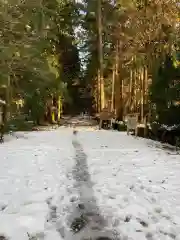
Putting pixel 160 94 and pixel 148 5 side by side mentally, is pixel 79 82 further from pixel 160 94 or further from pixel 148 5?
pixel 160 94

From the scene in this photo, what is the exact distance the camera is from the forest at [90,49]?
39.3 ft

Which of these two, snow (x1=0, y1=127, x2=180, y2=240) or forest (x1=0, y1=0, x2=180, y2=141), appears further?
forest (x1=0, y1=0, x2=180, y2=141)

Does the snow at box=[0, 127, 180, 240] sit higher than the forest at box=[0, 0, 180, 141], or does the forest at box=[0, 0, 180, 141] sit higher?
the forest at box=[0, 0, 180, 141]

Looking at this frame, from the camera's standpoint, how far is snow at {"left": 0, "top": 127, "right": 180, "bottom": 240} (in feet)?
17.2

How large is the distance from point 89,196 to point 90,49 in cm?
3139

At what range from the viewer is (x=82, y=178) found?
8586 millimetres

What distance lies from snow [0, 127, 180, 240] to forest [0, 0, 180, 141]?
12.7 ft

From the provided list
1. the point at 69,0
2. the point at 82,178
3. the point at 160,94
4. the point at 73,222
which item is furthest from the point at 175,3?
the point at 69,0

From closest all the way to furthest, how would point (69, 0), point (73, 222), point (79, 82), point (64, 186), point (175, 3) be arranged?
1. point (73, 222)
2. point (64, 186)
3. point (175, 3)
4. point (69, 0)
5. point (79, 82)

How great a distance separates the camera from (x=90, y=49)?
122ft

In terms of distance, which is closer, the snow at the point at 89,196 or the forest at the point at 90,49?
the snow at the point at 89,196

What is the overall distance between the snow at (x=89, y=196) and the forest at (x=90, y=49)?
153 inches

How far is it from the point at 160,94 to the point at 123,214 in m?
11.0

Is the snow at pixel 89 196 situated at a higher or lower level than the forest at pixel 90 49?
lower
